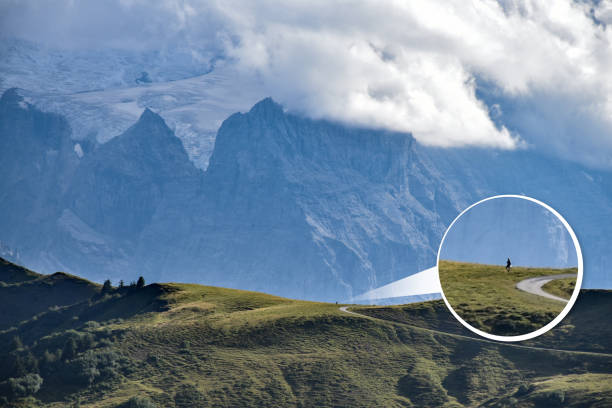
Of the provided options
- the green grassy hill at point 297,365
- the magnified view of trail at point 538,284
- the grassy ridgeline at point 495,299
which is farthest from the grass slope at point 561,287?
the green grassy hill at point 297,365

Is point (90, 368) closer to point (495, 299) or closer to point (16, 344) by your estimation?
point (16, 344)

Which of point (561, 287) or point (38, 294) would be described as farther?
point (38, 294)

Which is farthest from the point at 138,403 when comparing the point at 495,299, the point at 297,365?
the point at 495,299

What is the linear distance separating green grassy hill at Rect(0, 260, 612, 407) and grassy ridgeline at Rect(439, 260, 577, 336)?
43.5m

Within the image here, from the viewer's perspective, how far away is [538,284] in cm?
4359

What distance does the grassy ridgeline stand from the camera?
139 feet

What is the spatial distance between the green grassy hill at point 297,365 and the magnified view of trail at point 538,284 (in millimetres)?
45905

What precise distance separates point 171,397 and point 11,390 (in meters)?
23.1

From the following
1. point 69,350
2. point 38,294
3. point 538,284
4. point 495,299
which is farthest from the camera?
point 38,294

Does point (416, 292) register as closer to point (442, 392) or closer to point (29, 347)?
point (442, 392)

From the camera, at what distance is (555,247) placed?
138ft

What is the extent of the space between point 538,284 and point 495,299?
11.4ft

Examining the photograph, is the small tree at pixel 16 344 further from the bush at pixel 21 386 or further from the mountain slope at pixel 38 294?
the mountain slope at pixel 38 294

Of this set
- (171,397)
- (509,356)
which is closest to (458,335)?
(509,356)
